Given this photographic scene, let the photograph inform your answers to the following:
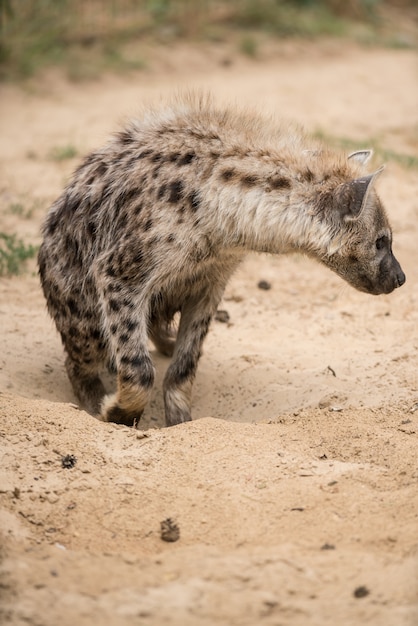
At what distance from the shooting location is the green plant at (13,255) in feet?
19.8

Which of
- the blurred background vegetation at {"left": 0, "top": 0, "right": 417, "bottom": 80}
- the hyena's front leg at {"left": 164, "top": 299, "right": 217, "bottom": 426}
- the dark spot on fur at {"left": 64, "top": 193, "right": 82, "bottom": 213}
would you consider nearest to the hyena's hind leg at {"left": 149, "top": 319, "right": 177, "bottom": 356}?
the hyena's front leg at {"left": 164, "top": 299, "right": 217, "bottom": 426}

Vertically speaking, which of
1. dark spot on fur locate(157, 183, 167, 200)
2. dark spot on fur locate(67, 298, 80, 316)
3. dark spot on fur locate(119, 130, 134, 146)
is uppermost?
dark spot on fur locate(119, 130, 134, 146)

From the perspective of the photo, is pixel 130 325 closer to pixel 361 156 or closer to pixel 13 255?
pixel 361 156

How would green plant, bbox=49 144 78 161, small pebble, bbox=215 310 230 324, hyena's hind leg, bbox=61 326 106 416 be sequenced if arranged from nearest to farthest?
hyena's hind leg, bbox=61 326 106 416 < small pebble, bbox=215 310 230 324 < green plant, bbox=49 144 78 161

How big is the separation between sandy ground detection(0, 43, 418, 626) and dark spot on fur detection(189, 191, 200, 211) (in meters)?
0.97

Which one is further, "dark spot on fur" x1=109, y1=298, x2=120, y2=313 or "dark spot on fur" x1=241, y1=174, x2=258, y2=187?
"dark spot on fur" x1=109, y1=298, x2=120, y2=313

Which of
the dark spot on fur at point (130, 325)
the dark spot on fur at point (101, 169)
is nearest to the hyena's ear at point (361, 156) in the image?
the dark spot on fur at point (101, 169)

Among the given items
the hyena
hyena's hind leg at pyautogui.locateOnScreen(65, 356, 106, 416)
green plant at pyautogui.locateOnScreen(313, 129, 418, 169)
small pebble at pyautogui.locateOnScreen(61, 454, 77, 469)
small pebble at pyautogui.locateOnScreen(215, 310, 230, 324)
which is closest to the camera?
small pebble at pyautogui.locateOnScreen(61, 454, 77, 469)

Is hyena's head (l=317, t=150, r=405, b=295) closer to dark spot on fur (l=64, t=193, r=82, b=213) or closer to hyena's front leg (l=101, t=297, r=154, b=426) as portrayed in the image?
hyena's front leg (l=101, t=297, r=154, b=426)

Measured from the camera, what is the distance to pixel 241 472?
146 inches

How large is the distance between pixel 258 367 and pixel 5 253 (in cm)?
195

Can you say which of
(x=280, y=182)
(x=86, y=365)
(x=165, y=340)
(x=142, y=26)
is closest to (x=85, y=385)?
(x=86, y=365)

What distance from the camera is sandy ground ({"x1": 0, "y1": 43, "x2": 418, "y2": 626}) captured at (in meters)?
2.82

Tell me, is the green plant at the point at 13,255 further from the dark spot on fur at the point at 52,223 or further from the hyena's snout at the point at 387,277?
the hyena's snout at the point at 387,277
